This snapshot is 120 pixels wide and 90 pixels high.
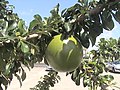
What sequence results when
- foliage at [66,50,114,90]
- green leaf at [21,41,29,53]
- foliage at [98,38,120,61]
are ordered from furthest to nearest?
foliage at [98,38,120,61], foliage at [66,50,114,90], green leaf at [21,41,29,53]

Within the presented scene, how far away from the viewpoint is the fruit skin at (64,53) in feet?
3.39

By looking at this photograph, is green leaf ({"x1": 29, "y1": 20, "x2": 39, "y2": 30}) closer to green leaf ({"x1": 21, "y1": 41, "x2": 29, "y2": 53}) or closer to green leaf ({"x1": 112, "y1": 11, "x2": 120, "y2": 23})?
green leaf ({"x1": 21, "y1": 41, "x2": 29, "y2": 53})

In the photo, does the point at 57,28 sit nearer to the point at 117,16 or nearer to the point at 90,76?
the point at 117,16

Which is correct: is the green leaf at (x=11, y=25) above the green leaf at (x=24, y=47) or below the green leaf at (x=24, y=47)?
above

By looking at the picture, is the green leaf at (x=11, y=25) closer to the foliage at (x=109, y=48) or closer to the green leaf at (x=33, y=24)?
the green leaf at (x=33, y=24)

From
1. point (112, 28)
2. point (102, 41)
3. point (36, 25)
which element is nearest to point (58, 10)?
point (36, 25)

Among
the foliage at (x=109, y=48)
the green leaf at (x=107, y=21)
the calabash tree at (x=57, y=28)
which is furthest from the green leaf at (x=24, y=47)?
the foliage at (x=109, y=48)

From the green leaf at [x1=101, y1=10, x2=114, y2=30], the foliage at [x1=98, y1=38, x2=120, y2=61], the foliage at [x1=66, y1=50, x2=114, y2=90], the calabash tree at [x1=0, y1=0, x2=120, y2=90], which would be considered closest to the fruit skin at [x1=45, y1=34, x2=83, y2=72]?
the calabash tree at [x1=0, y1=0, x2=120, y2=90]

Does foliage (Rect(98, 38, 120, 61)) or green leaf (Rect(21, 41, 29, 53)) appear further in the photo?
foliage (Rect(98, 38, 120, 61))

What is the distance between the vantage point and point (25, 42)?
107cm

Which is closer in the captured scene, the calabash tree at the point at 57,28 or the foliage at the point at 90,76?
the calabash tree at the point at 57,28

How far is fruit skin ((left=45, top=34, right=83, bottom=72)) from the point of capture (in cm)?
103

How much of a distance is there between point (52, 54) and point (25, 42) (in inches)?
4.5

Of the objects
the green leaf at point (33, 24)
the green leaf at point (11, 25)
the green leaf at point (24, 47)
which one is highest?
the green leaf at point (11, 25)
